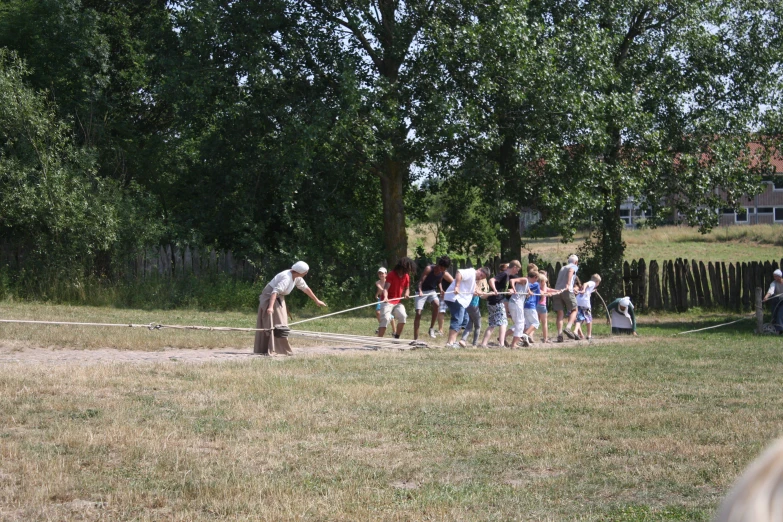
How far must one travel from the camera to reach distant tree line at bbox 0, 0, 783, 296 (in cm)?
2458

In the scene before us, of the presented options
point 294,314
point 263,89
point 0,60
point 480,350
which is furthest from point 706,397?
point 0,60

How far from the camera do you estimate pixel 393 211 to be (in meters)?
27.4

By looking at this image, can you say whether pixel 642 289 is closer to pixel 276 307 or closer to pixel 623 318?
pixel 623 318

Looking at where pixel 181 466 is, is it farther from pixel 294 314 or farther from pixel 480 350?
pixel 294 314

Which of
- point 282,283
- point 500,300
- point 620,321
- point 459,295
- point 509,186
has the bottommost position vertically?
point 620,321

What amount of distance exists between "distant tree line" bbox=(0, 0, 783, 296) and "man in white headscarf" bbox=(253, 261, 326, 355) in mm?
9474

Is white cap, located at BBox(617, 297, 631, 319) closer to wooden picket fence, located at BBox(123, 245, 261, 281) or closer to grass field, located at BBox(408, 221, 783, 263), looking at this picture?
wooden picket fence, located at BBox(123, 245, 261, 281)

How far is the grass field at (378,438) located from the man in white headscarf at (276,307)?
1.18 metres

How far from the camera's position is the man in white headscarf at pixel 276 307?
48.3ft

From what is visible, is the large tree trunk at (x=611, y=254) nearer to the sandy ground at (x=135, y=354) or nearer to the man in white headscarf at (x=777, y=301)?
the man in white headscarf at (x=777, y=301)

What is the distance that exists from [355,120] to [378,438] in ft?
55.4

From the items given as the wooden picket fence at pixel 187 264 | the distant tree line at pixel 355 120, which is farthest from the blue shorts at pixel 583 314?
the wooden picket fence at pixel 187 264

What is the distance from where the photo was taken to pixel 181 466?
7.07 m

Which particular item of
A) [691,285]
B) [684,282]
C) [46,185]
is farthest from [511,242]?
[46,185]
